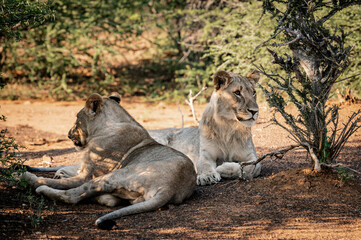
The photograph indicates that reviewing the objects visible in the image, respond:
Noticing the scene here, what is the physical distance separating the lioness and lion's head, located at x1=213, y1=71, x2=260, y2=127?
1.19 meters

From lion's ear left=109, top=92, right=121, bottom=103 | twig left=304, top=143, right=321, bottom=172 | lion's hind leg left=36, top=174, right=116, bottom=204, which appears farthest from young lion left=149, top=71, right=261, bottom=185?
lion's hind leg left=36, top=174, right=116, bottom=204

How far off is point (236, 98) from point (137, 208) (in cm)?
236

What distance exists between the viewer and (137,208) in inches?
172

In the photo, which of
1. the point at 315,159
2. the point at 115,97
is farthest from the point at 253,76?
the point at 115,97

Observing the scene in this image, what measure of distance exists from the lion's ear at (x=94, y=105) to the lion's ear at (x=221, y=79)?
1630mm

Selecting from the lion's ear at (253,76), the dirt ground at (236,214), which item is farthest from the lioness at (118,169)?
the lion's ear at (253,76)

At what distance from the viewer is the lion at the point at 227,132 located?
5.97 metres

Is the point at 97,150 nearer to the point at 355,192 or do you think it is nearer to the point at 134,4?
the point at 355,192

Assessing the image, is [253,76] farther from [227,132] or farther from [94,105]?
[94,105]

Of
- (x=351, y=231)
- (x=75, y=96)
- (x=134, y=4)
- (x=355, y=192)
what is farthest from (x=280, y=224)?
(x=134, y=4)

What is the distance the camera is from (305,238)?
3.93 metres

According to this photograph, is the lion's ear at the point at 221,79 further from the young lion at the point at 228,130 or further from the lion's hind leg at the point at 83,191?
the lion's hind leg at the point at 83,191

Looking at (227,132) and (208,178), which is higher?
(227,132)

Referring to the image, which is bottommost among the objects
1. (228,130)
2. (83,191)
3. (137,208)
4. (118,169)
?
(83,191)
